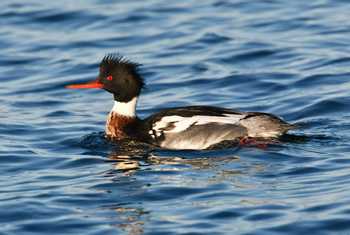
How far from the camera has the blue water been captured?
10.3 meters

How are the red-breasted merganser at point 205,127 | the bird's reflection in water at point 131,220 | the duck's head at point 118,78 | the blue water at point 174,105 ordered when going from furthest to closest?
the duck's head at point 118,78 < the red-breasted merganser at point 205,127 < the blue water at point 174,105 < the bird's reflection in water at point 131,220

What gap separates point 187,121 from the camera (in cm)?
1322

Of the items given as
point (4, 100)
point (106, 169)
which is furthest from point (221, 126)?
point (4, 100)

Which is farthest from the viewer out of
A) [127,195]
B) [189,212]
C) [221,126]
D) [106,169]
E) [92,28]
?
[92,28]

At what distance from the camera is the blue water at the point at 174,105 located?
1029cm

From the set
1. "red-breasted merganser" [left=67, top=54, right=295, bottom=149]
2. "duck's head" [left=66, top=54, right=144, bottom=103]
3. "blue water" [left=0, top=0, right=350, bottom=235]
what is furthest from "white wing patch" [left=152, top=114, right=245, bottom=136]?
"duck's head" [left=66, top=54, right=144, bottom=103]

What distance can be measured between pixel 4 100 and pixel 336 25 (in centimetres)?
733

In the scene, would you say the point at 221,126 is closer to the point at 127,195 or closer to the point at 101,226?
the point at 127,195

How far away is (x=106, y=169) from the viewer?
12.4m

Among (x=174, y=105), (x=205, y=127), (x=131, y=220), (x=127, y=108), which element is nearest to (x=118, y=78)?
(x=127, y=108)

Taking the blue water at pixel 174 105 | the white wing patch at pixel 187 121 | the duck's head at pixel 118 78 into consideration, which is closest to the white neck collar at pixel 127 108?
the duck's head at pixel 118 78

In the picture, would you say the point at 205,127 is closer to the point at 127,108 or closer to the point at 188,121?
the point at 188,121

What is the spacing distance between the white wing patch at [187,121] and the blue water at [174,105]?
0.36m

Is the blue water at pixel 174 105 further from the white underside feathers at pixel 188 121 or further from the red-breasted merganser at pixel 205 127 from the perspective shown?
the white underside feathers at pixel 188 121
